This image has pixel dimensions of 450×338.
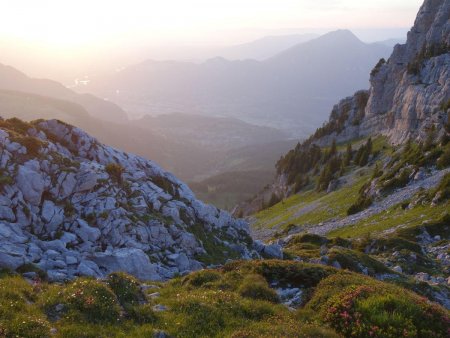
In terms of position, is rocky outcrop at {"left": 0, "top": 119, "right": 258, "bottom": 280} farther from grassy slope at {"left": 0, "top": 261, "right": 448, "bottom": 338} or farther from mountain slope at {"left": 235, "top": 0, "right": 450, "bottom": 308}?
mountain slope at {"left": 235, "top": 0, "right": 450, "bottom": 308}

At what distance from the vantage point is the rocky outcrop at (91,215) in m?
24.0

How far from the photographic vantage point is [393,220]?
56094 mm

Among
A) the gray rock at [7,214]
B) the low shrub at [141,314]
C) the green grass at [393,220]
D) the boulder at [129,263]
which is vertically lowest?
the green grass at [393,220]

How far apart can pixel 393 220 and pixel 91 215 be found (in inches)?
1675

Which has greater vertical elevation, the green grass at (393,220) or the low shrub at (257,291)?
the low shrub at (257,291)

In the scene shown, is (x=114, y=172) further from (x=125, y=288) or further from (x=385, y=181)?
(x=385, y=181)

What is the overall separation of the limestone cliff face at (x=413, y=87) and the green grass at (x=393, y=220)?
28740 millimetres

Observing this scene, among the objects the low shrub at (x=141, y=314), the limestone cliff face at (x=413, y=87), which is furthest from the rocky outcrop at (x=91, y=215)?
the limestone cliff face at (x=413, y=87)

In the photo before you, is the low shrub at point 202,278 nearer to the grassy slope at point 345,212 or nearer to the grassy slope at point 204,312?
the grassy slope at point 204,312

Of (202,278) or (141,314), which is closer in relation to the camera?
(141,314)

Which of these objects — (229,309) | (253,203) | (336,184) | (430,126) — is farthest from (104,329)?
(253,203)

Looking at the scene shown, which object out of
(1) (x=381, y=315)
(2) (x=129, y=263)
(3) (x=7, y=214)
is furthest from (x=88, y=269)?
(1) (x=381, y=315)

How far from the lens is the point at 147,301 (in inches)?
672

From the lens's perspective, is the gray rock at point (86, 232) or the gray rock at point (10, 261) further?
the gray rock at point (86, 232)
